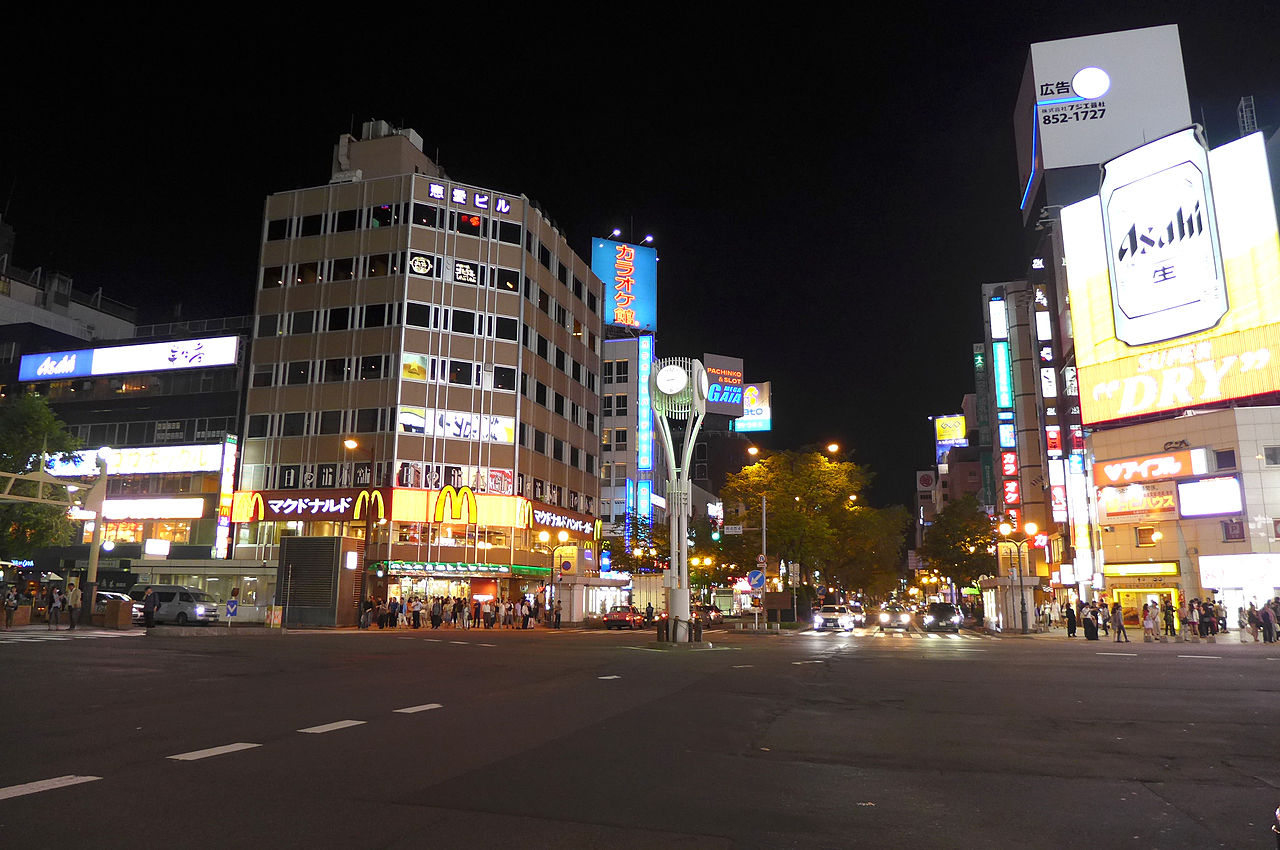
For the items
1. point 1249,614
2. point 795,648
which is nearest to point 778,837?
point 795,648

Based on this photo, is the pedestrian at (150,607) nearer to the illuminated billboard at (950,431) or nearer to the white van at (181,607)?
the white van at (181,607)

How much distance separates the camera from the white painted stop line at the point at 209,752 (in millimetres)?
7531

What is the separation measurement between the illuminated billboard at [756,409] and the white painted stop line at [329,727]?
119 m

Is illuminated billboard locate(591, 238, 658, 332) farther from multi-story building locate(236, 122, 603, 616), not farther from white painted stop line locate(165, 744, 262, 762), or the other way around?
white painted stop line locate(165, 744, 262, 762)

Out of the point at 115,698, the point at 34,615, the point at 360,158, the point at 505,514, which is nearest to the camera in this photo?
the point at 115,698

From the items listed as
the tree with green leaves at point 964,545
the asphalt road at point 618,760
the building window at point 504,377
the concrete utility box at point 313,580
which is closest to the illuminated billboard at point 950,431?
the tree with green leaves at point 964,545

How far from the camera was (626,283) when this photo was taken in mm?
93875

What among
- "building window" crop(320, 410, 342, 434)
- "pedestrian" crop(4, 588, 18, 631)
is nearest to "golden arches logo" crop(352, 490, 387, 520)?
"building window" crop(320, 410, 342, 434)

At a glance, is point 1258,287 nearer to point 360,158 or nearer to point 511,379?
point 511,379

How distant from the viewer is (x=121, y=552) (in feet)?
205

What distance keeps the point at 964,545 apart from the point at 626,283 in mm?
43652

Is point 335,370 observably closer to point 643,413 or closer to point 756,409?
point 643,413

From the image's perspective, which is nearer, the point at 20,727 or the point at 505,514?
the point at 20,727

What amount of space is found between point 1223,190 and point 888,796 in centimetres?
4607
